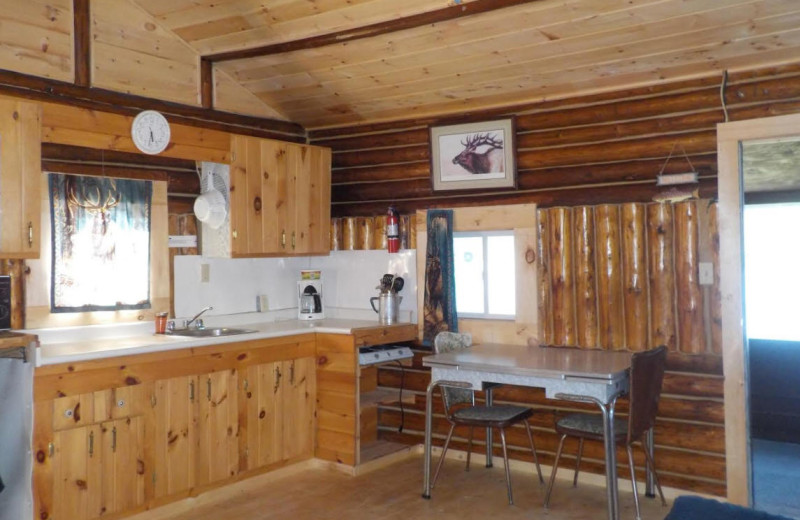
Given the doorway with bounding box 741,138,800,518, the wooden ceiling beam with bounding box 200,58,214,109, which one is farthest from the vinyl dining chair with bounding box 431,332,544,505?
the wooden ceiling beam with bounding box 200,58,214,109

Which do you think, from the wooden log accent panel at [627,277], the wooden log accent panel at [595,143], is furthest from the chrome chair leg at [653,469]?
the wooden log accent panel at [595,143]

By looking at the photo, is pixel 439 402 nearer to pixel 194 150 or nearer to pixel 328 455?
pixel 328 455

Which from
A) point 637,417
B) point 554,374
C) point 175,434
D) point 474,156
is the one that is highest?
point 474,156

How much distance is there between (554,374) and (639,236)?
116 centimetres

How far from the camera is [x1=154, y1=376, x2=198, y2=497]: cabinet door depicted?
4.14 m

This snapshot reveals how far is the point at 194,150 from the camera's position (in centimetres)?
463

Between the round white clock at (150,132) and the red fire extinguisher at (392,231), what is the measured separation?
1743mm

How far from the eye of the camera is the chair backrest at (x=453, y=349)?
4641 millimetres

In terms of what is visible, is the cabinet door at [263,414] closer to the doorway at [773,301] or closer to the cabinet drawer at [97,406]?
the cabinet drawer at [97,406]

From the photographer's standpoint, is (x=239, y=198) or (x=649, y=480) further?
(x=239, y=198)

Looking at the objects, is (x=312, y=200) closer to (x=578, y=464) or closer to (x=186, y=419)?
(x=186, y=419)

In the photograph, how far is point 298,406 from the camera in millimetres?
4973

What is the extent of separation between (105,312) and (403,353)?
2.06 m

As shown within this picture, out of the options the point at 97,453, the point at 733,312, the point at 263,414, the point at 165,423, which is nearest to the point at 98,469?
the point at 97,453
